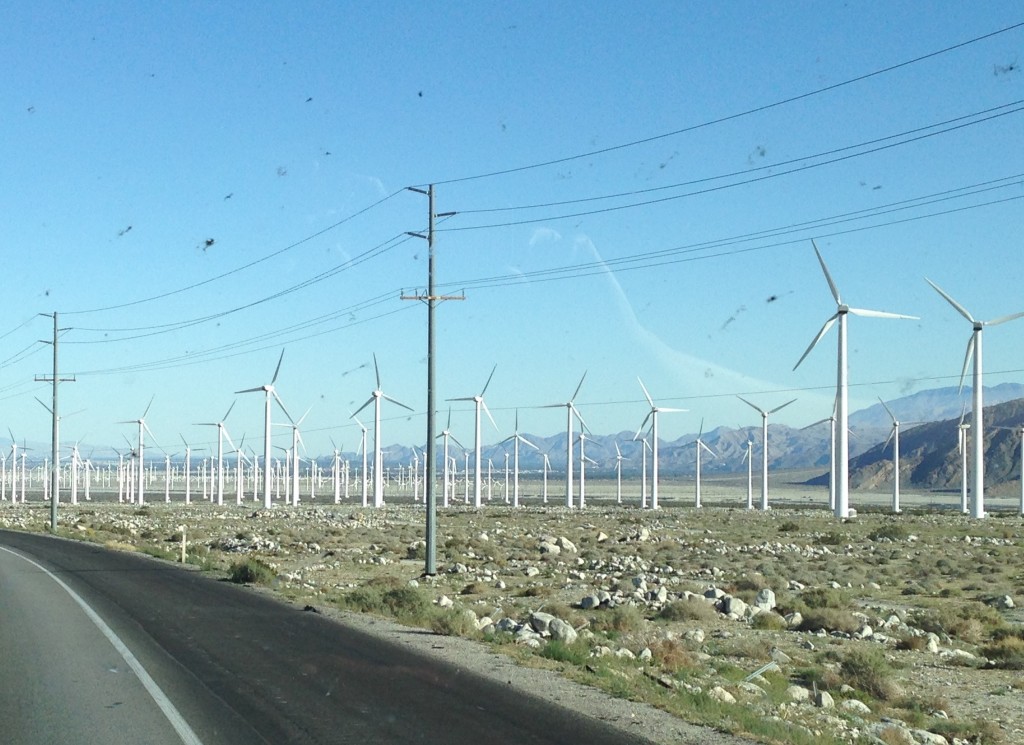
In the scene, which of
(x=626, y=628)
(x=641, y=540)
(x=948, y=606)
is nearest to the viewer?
(x=626, y=628)

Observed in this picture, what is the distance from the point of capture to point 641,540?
5606 cm

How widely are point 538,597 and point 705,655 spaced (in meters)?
10.7

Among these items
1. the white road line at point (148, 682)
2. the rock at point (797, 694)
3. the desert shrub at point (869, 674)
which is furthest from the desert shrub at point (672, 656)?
the white road line at point (148, 682)

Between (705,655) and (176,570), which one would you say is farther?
(176,570)

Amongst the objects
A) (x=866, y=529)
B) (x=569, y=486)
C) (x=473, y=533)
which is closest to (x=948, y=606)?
(x=473, y=533)

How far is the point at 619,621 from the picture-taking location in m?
23.6

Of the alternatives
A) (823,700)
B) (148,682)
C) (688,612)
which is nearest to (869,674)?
(823,700)

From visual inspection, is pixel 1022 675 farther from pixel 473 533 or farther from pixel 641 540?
pixel 473 533

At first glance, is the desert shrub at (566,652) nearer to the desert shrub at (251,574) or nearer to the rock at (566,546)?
the desert shrub at (251,574)

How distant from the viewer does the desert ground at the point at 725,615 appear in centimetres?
1552

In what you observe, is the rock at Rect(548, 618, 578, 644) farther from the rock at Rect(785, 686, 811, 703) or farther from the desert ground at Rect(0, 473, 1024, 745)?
the rock at Rect(785, 686, 811, 703)

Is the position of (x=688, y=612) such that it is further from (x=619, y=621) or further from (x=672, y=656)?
(x=672, y=656)

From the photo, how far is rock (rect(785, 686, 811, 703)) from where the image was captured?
16139 millimetres

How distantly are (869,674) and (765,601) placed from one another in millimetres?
10712
